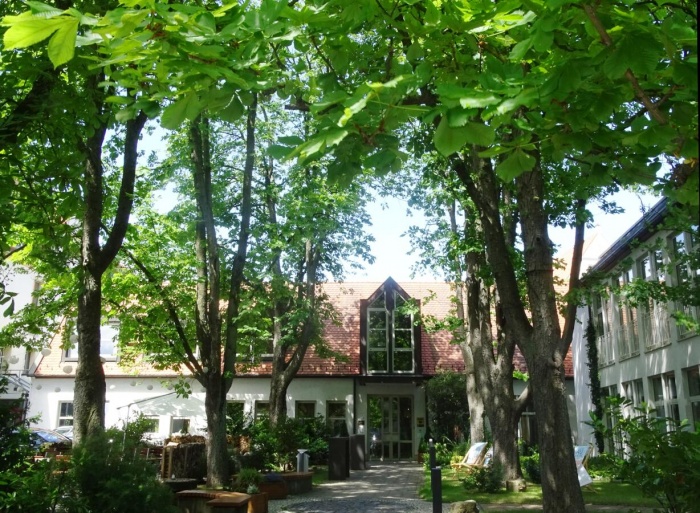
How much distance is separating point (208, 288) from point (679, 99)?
12775 mm

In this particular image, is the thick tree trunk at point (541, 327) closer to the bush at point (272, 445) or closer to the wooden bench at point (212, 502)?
the wooden bench at point (212, 502)

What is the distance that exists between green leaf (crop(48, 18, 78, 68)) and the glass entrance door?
29175 mm

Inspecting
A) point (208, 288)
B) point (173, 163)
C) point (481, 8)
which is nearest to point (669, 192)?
point (481, 8)

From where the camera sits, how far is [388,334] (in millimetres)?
31984

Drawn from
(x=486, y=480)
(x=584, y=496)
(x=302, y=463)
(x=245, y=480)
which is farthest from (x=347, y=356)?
(x=584, y=496)

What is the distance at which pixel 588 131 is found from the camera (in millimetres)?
3945

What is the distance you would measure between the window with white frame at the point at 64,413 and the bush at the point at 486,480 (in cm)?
2250

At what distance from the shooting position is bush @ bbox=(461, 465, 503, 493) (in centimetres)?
Result: 1545

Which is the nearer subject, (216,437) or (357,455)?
(216,437)

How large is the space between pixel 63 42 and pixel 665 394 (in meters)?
20.6

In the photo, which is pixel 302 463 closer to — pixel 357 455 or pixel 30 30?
pixel 357 455

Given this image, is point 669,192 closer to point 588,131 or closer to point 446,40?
point 588,131

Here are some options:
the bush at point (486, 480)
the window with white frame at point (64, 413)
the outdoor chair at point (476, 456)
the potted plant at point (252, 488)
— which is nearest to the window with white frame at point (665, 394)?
the outdoor chair at point (476, 456)

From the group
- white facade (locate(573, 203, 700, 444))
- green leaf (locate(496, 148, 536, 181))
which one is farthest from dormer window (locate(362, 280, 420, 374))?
green leaf (locate(496, 148, 536, 181))
